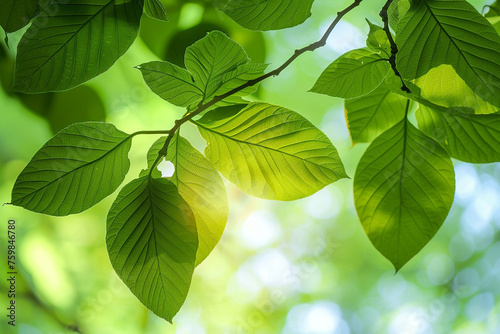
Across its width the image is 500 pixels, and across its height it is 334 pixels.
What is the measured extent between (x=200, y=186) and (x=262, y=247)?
207 mm

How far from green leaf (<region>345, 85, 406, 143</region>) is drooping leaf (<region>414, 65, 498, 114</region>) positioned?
5cm

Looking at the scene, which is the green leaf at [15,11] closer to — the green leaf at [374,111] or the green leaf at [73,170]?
the green leaf at [73,170]

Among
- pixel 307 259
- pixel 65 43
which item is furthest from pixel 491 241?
pixel 65 43

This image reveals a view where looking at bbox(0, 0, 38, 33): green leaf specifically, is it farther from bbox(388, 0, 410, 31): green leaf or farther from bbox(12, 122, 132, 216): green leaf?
bbox(388, 0, 410, 31): green leaf

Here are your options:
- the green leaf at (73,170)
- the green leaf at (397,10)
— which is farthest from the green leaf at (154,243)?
the green leaf at (397,10)

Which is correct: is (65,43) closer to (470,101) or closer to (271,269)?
(470,101)

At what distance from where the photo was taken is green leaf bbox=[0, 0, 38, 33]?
15 centimetres

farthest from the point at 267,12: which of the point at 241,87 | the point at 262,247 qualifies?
the point at 262,247

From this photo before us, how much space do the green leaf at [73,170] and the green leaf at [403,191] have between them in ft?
0.38

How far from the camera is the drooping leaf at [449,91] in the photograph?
0.16 m

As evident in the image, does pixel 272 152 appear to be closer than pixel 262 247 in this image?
Yes

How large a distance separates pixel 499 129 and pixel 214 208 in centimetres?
13

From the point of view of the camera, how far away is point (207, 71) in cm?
16

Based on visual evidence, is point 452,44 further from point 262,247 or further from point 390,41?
point 262,247
